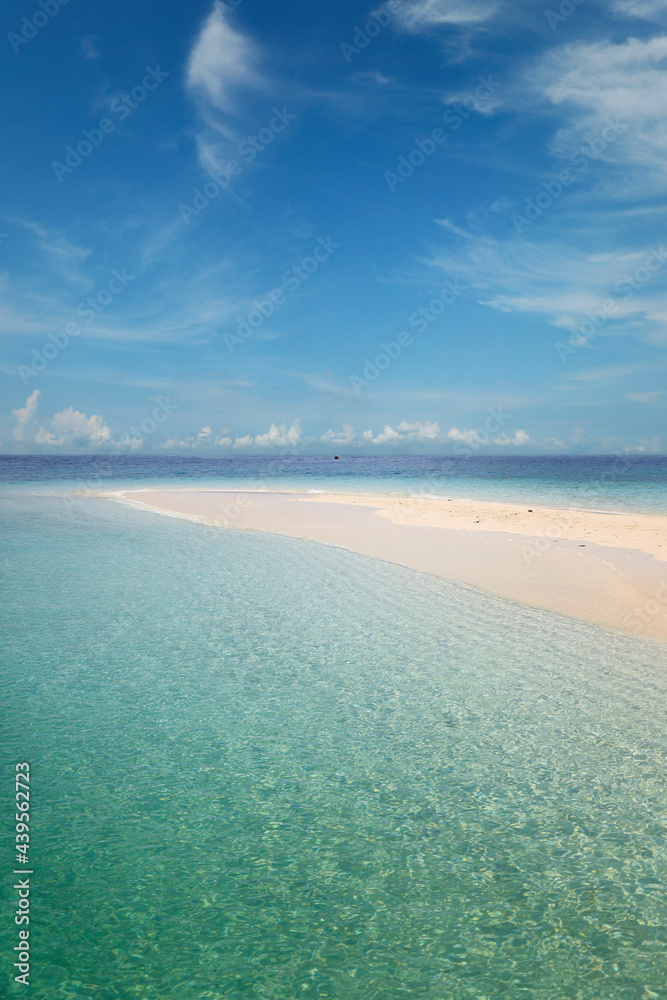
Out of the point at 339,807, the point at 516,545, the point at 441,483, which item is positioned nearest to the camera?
the point at 339,807

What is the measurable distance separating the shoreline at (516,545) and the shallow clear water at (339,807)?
228 cm

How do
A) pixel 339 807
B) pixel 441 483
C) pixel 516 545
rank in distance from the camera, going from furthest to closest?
pixel 441 483 → pixel 516 545 → pixel 339 807

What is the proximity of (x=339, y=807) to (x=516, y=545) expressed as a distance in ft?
55.0

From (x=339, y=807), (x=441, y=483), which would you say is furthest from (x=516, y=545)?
(x=441, y=483)

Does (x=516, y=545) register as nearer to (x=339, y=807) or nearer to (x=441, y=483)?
(x=339, y=807)

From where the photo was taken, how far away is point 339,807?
559 centimetres

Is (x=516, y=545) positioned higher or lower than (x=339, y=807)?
higher

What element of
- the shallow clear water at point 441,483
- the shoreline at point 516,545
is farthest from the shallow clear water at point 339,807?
the shallow clear water at point 441,483

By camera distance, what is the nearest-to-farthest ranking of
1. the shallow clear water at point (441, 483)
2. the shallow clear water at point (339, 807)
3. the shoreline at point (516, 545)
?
1. the shallow clear water at point (339, 807)
2. the shoreline at point (516, 545)
3. the shallow clear water at point (441, 483)

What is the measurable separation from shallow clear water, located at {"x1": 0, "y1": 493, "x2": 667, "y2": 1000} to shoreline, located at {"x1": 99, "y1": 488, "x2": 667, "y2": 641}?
228cm

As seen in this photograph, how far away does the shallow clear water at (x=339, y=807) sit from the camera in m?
3.90

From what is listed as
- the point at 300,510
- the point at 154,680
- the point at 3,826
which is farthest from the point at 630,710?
the point at 300,510

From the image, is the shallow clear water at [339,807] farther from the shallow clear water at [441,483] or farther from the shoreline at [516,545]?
the shallow clear water at [441,483]

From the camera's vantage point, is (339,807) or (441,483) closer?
(339,807)
